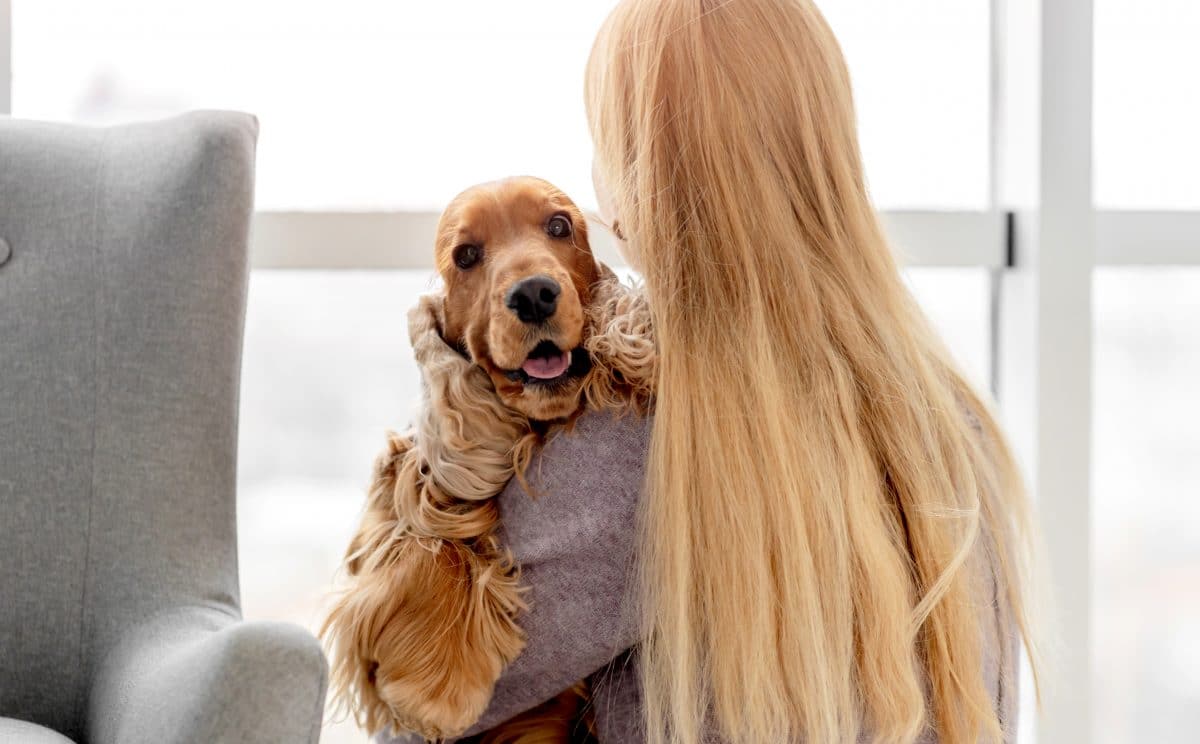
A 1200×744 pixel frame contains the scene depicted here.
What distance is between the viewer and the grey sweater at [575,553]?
0.85 m

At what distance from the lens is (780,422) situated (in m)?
0.85

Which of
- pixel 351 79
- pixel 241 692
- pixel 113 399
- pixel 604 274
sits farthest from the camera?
pixel 351 79

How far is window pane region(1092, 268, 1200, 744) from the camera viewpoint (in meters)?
1.57

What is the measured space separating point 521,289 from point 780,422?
0.25 m

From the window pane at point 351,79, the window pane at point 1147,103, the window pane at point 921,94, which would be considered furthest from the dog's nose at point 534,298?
the window pane at point 1147,103

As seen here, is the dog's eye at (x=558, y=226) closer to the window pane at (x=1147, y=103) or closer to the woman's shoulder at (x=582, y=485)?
the woman's shoulder at (x=582, y=485)

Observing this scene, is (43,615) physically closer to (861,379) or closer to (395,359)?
(395,359)

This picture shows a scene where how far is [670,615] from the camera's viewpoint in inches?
32.7

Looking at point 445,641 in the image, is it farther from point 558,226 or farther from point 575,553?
point 558,226

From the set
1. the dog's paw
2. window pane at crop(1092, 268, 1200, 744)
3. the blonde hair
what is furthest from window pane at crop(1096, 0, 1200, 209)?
the dog's paw

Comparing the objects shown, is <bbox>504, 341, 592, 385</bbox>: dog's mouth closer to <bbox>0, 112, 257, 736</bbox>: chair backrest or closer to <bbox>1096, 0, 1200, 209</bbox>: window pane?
<bbox>0, 112, 257, 736</bbox>: chair backrest

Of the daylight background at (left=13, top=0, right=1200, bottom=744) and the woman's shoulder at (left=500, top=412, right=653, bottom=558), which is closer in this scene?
the woman's shoulder at (left=500, top=412, right=653, bottom=558)

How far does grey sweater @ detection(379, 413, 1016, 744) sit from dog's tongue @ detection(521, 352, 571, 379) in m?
0.05

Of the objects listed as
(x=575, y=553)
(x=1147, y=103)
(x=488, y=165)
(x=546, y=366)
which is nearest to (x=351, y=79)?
(x=488, y=165)
